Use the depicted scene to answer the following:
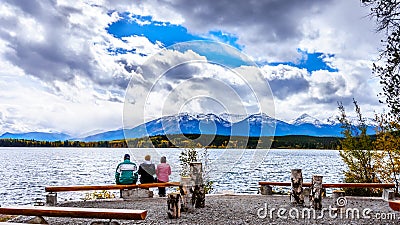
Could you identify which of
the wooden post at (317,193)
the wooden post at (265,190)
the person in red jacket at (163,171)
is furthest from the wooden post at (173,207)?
the wooden post at (265,190)

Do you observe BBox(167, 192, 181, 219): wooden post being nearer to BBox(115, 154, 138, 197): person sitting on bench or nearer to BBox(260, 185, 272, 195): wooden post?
BBox(115, 154, 138, 197): person sitting on bench

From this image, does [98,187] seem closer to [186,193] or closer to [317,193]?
[186,193]

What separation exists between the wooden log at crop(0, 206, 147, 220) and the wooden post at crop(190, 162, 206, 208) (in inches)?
133

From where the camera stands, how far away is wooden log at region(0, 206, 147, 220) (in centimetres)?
725

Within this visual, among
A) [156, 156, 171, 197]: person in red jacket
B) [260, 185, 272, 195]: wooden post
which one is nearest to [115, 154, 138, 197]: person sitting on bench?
[156, 156, 171, 197]: person in red jacket

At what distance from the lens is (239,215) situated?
9.87 metres

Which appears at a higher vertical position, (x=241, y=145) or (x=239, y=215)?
(x=241, y=145)

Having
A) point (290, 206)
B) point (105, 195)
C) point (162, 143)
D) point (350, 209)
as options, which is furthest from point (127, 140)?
point (105, 195)

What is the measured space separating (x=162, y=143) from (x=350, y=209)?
5.07m

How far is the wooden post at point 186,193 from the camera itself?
34.0 ft

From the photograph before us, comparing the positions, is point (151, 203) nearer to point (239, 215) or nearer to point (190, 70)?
point (239, 215)

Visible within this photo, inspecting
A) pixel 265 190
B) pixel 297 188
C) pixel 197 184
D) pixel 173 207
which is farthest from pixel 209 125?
pixel 265 190

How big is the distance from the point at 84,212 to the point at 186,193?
3434mm

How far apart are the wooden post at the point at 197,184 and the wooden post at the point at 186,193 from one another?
126mm
